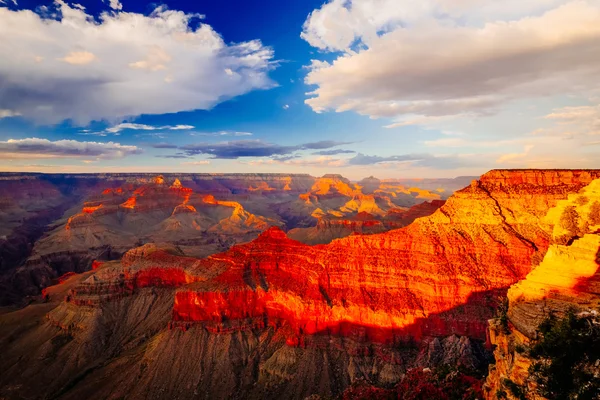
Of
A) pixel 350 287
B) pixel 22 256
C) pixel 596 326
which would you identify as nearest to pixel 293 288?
pixel 350 287

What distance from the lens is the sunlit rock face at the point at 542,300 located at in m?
21.4

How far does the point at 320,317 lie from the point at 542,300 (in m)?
43.8

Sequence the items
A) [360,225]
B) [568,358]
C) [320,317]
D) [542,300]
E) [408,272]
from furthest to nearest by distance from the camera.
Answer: [360,225]
[320,317]
[408,272]
[542,300]
[568,358]

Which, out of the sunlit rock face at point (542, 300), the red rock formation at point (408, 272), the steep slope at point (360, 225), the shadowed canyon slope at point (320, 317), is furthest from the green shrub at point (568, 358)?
the steep slope at point (360, 225)

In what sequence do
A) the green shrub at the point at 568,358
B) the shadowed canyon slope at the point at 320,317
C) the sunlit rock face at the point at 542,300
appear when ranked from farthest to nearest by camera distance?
the shadowed canyon slope at the point at 320,317 < the sunlit rock face at the point at 542,300 < the green shrub at the point at 568,358

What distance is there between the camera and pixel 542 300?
22812 mm

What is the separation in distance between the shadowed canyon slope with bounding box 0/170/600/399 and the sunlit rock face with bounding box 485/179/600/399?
30560 millimetres

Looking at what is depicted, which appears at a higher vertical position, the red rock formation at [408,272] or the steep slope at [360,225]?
the red rock formation at [408,272]

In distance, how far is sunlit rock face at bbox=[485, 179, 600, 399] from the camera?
2138 cm

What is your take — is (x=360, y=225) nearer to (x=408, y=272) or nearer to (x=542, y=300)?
(x=408, y=272)

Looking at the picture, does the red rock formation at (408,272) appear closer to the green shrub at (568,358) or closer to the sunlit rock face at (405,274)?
the sunlit rock face at (405,274)

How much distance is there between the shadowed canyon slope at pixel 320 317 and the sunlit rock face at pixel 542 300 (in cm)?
3056

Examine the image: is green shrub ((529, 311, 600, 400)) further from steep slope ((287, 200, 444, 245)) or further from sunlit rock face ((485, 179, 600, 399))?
steep slope ((287, 200, 444, 245))

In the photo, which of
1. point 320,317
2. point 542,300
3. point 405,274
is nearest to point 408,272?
point 405,274
